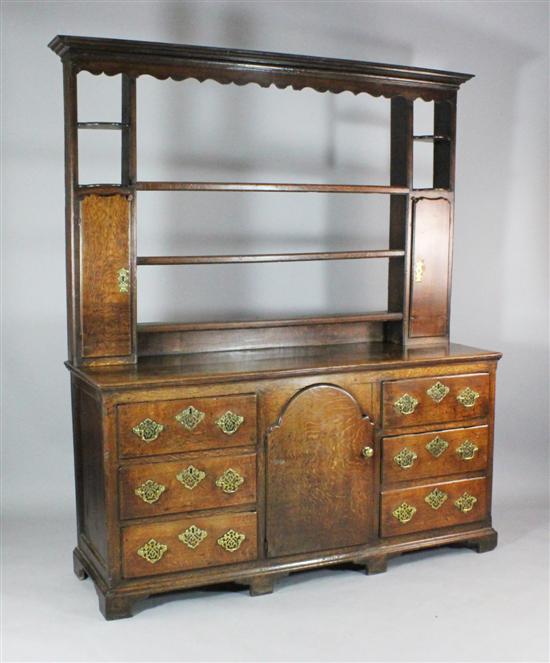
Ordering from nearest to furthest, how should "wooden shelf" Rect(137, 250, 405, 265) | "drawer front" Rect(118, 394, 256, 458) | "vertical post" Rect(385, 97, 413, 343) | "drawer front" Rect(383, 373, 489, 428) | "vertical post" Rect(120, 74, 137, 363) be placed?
1. "drawer front" Rect(118, 394, 256, 458)
2. "vertical post" Rect(120, 74, 137, 363)
3. "wooden shelf" Rect(137, 250, 405, 265)
4. "drawer front" Rect(383, 373, 489, 428)
5. "vertical post" Rect(385, 97, 413, 343)

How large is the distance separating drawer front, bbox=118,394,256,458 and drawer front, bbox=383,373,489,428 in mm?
614

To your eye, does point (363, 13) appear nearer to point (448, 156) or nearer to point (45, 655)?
point (448, 156)

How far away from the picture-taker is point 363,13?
4910 millimetres

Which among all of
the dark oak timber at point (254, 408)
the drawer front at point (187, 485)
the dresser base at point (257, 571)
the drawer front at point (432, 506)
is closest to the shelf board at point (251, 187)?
the dark oak timber at point (254, 408)

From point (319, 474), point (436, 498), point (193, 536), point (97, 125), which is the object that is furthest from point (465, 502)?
point (97, 125)

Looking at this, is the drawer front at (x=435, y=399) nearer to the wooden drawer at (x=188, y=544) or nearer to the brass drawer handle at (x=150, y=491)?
the wooden drawer at (x=188, y=544)

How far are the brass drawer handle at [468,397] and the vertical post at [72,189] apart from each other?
1.59 metres

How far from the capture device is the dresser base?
11.7 ft

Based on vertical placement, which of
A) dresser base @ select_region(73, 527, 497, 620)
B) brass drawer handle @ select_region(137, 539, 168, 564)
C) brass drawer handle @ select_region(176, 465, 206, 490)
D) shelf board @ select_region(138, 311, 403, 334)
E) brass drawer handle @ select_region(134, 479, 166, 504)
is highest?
shelf board @ select_region(138, 311, 403, 334)

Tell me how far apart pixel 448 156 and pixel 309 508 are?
1690mm

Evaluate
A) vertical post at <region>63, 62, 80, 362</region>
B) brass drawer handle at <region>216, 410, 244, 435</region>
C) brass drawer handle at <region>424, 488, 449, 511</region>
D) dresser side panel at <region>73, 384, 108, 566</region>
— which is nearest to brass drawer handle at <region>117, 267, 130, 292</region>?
vertical post at <region>63, 62, 80, 362</region>

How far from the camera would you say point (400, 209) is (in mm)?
4336

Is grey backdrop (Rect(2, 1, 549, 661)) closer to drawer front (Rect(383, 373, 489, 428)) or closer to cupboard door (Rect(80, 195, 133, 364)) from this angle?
drawer front (Rect(383, 373, 489, 428))

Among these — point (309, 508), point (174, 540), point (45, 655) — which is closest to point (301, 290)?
point (309, 508)
